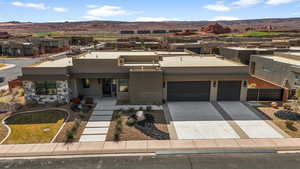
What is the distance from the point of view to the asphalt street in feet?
38.7

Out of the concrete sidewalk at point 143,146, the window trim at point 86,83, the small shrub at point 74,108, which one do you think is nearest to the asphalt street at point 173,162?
Result: the concrete sidewalk at point 143,146

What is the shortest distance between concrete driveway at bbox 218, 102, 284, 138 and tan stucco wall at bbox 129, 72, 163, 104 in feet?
23.0

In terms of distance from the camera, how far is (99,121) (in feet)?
57.7

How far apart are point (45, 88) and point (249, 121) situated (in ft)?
67.6

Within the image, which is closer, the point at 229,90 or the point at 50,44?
the point at 229,90

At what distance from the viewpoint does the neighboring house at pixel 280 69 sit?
2419 centimetres

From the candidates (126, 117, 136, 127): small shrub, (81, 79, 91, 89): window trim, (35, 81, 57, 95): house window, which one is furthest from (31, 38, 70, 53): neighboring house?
(126, 117, 136, 127): small shrub

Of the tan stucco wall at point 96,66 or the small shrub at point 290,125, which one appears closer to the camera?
the small shrub at point 290,125

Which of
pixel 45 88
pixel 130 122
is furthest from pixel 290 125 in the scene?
pixel 45 88

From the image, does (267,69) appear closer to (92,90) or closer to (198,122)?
(198,122)

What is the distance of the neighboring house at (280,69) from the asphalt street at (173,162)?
48.5ft

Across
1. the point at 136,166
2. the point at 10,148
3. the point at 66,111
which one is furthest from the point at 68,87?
the point at 136,166

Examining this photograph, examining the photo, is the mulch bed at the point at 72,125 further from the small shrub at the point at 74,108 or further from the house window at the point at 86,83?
the house window at the point at 86,83

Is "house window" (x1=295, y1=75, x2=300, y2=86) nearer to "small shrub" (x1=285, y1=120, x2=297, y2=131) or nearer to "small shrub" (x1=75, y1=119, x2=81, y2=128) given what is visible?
"small shrub" (x1=285, y1=120, x2=297, y2=131)
